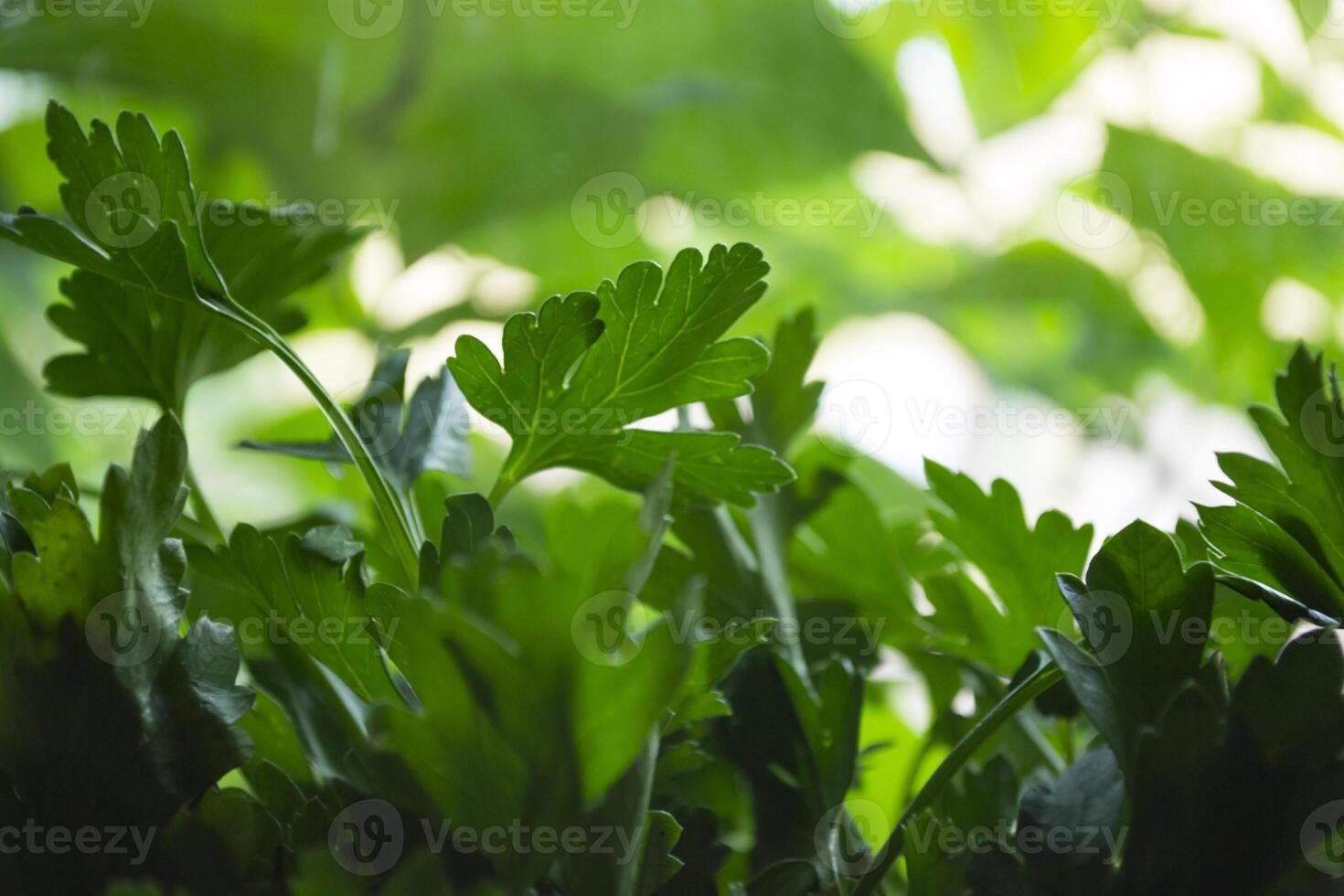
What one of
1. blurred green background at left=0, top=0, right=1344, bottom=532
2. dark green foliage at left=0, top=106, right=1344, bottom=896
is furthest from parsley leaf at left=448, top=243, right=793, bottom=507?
blurred green background at left=0, top=0, right=1344, bottom=532

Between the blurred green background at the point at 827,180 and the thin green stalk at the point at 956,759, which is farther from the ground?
the blurred green background at the point at 827,180

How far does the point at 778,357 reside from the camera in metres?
0.44

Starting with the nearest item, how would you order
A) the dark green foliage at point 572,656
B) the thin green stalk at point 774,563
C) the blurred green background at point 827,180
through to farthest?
the dark green foliage at point 572,656
the thin green stalk at point 774,563
the blurred green background at point 827,180

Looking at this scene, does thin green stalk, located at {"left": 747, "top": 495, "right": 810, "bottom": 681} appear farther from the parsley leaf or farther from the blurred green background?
the blurred green background

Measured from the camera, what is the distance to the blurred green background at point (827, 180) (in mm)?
979

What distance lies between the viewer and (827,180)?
44.0 inches

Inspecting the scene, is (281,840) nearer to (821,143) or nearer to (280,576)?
(280,576)

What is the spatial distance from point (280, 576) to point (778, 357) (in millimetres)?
221

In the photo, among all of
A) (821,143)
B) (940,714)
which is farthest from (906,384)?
(940,714)

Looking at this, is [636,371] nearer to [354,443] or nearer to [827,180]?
[354,443]

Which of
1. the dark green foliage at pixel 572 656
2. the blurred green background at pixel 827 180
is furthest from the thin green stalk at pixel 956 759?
the blurred green background at pixel 827 180

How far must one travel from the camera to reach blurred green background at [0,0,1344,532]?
38.5 inches

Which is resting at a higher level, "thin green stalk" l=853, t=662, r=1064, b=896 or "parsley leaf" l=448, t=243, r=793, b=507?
"parsley leaf" l=448, t=243, r=793, b=507

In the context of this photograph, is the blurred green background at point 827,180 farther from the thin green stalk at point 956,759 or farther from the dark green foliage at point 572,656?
the thin green stalk at point 956,759
